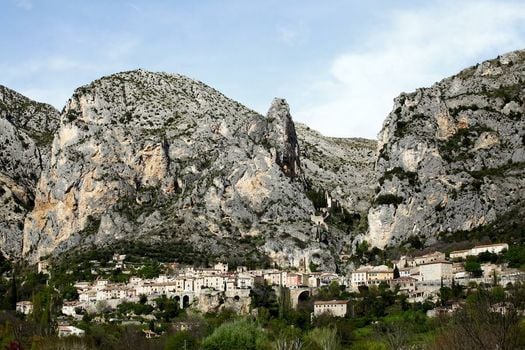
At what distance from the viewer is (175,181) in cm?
14212

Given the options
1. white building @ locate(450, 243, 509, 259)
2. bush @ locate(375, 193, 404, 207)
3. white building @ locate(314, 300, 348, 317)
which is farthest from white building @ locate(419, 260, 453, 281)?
bush @ locate(375, 193, 404, 207)

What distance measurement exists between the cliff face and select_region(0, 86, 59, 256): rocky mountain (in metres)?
63.3

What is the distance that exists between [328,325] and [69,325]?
1208 inches

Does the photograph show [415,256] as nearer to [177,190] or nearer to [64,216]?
[177,190]

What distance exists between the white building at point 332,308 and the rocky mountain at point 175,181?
25.3 m

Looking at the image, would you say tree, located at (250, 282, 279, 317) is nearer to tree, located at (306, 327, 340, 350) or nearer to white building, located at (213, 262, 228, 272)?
white building, located at (213, 262, 228, 272)

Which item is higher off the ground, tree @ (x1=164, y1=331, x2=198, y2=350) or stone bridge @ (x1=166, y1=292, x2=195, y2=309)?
stone bridge @ (x1=166, y1=292, x2=195, y2=309)

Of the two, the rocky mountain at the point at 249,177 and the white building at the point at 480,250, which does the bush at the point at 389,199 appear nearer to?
the rocky mountain at the point at 249,177

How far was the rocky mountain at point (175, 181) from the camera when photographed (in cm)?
12950

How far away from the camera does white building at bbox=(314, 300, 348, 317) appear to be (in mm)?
97750

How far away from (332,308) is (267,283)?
1858 centimetres

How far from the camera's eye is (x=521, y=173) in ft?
399

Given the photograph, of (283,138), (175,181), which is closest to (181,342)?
(175,181)

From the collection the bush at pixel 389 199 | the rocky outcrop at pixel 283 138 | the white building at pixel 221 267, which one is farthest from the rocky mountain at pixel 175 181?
the bush at pixel 389 199
